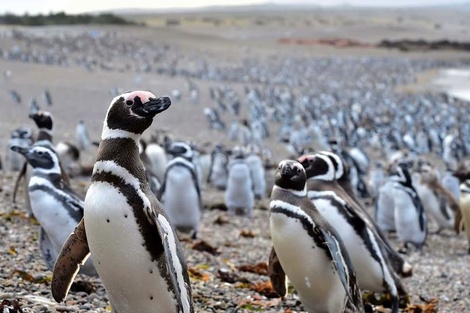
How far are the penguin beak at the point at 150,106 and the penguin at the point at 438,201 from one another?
24.3ft

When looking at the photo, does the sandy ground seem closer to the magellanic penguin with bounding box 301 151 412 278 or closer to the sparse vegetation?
the magellanic penguin with bounding box 301 151 412 278

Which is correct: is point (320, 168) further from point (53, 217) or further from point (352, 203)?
point (53, 217)

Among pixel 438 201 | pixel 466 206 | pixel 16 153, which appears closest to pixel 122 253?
pixel 466 206

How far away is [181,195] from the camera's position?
740 cm

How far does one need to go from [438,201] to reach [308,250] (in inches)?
249

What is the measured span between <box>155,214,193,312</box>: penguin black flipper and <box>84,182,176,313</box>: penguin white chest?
0.13 ft

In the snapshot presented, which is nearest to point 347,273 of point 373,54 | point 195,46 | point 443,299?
point 443,299

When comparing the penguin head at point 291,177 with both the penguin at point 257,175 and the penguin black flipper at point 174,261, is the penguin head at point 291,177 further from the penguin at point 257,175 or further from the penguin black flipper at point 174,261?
the penguin at point 257,175

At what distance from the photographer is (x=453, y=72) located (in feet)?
164

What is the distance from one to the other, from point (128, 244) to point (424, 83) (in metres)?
42.6

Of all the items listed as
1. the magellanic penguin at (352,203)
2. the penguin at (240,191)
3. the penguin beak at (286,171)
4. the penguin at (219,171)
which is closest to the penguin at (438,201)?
the penguin at (240,191)

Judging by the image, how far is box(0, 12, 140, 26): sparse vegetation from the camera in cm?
6306

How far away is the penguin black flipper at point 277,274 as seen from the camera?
434 cm

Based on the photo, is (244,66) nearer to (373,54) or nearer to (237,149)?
(373,54)
